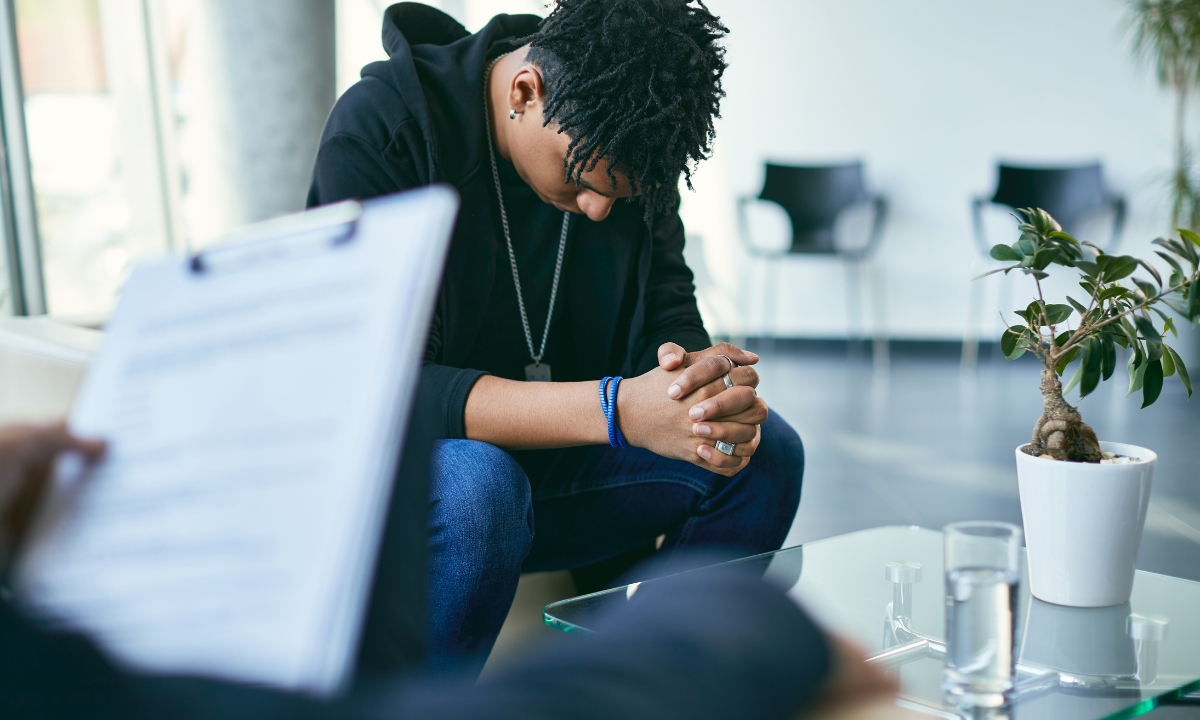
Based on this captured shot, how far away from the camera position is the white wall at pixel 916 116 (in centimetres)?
436

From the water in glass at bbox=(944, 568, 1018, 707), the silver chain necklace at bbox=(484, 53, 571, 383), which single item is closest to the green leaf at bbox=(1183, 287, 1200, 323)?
the water in glass at bbox=(944, 568, 1018, 707)

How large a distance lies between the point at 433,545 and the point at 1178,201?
13.3ft

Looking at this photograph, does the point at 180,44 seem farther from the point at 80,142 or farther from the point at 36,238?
the point at 36,238

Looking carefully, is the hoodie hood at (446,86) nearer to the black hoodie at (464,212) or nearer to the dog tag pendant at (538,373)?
the black hoodie at (464,212)

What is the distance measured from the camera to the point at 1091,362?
3.25 feet

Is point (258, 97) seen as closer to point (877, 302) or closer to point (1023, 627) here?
point (1023, 627)

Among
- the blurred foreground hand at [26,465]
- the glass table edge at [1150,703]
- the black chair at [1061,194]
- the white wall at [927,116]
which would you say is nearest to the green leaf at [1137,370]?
the glass table edge at [1150,703]

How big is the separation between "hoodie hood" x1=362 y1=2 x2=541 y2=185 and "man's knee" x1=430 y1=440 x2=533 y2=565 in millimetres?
396

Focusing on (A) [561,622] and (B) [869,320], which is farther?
(B) [869,320]

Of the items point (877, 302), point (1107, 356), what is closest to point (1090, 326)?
point (1107, 356)

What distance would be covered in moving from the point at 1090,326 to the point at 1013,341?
0.30 ft

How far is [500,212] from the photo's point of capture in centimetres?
→ 137

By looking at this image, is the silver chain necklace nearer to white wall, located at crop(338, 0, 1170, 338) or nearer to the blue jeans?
the blue jeans

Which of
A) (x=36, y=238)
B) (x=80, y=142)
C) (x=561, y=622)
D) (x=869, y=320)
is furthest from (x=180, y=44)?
(x=561, y=622)
